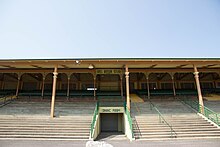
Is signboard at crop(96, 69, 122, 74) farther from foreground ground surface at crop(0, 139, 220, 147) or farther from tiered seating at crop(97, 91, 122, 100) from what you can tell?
foreground ground surface at crop(0, 139, 220, 147)

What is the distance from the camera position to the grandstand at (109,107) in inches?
327

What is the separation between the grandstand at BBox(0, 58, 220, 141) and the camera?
8312 millimetres

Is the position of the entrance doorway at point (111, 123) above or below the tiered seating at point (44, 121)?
below

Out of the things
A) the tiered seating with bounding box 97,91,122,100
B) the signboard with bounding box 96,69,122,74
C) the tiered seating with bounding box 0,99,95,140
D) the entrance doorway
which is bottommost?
the entrance doorway

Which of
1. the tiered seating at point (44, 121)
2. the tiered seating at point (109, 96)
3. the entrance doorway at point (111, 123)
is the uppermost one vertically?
the tiered seating at point (109, 96)

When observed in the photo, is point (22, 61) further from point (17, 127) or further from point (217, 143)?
point (217, 143)

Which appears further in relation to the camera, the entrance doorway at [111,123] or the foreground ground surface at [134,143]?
the entrance doorway at [111,123]

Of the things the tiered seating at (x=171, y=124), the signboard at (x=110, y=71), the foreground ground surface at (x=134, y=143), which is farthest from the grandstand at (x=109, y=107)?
the foreground ground surface at (x=134, y=143)

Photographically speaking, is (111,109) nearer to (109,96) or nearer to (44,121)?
(109,96)

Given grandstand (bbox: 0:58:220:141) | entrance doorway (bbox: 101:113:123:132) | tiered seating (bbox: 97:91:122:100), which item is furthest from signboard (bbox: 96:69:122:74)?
entrance doorway (bbox: 101:113:123:132)

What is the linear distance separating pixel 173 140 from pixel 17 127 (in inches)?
372

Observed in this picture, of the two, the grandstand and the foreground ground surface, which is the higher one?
the grandstand

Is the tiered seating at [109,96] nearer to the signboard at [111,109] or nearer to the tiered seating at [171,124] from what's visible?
the tiered seating at [171,124]

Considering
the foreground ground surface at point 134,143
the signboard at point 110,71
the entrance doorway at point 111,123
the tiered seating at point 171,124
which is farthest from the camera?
the signboard at point 110,71
